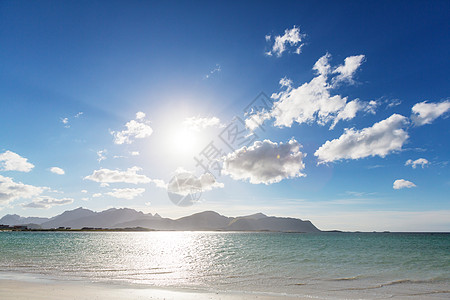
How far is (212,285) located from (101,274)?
12.8 meters

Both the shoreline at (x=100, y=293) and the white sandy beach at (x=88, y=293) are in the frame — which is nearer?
the white sandy beach at (x=88, y=293)

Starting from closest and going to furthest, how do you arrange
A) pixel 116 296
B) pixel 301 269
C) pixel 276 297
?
pixel 116 296, pixel 276 297, pixel 301 269

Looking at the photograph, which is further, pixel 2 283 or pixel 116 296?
pixel 2 283

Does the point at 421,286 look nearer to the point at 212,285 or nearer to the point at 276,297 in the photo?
the point at 276,297

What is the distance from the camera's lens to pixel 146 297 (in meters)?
16.7

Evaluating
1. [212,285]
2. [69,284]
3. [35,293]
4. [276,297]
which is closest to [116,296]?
[35,293]

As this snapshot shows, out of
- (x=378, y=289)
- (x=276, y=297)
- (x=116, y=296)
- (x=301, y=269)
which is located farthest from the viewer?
(x=301, y=269)

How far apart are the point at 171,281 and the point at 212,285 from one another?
13.6ft

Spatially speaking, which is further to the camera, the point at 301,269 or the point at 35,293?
the point at 301,269

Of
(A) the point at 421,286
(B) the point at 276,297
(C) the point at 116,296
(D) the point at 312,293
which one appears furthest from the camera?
(A) the point at 421,286

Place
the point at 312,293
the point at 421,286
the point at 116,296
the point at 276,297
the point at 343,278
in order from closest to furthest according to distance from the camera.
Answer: the point at 116,296 → the point at 276,297 → the point at 312,293 → the point at 421,286 → the point at 343,278

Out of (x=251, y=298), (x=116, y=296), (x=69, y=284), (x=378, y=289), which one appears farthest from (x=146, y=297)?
(x=378, y=289)

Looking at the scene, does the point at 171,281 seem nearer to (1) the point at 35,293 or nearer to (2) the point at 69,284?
(2) the point at 69,284

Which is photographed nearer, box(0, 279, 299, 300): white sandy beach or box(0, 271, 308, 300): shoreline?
box(0, 279, 299, 300): white sandy beach
